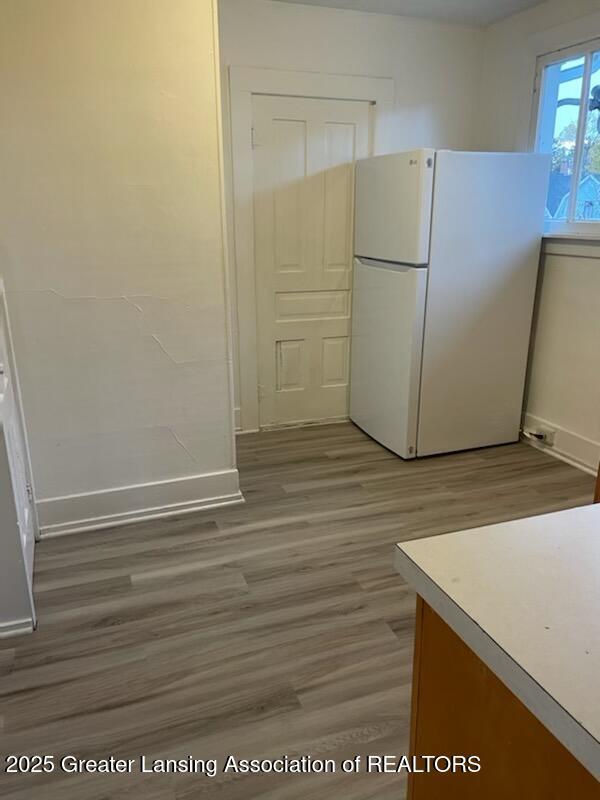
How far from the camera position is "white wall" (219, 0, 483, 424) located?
3.14m

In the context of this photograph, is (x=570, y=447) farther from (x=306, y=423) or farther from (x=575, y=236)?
(x=306, y=423)

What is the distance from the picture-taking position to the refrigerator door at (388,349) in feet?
10.1

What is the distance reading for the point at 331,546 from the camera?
2.44 metres

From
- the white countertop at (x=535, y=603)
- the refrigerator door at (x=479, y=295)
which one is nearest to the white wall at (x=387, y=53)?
the refrigerator door at (x=479, y=295)

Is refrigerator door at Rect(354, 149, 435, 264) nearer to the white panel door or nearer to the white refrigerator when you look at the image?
the white refrigerator

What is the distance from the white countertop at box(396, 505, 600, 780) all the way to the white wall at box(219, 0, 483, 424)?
284cm

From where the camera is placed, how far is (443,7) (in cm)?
322

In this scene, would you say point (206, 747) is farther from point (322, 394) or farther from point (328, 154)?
point (328, 154)

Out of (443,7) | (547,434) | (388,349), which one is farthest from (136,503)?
(443,7)

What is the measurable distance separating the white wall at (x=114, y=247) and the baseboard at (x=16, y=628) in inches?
24.9

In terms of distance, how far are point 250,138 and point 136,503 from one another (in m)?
2.10

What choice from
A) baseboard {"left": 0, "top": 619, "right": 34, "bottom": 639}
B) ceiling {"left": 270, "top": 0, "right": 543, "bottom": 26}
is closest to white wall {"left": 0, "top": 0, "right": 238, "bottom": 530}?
baseboard {"left": 0, "top": 619, "right": 34, "bottom": 639}

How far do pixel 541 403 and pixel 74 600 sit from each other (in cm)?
270

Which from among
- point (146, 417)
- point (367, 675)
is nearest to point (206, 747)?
point (367, 675)
